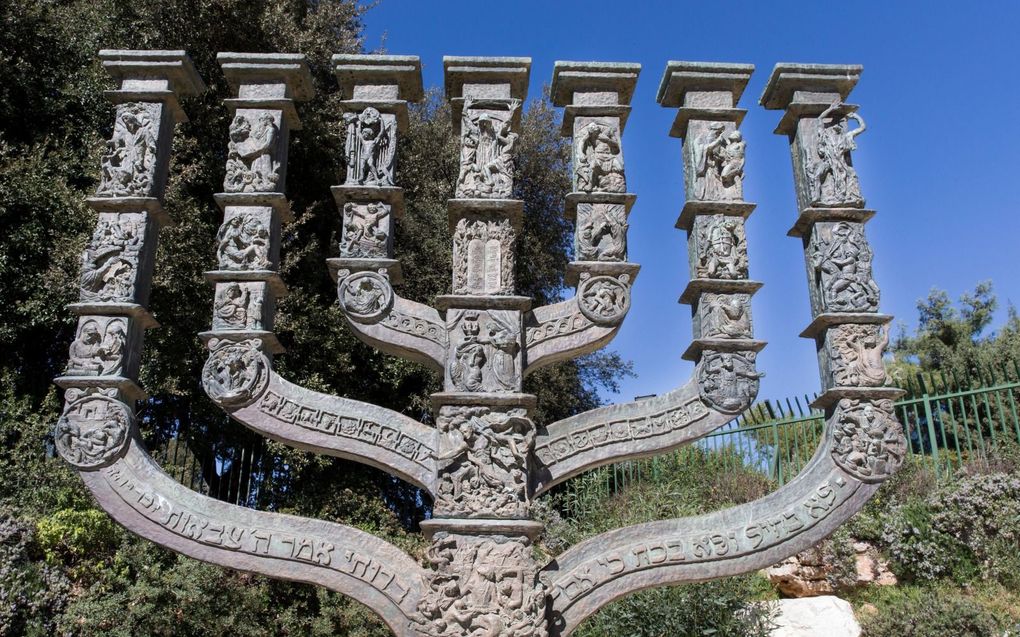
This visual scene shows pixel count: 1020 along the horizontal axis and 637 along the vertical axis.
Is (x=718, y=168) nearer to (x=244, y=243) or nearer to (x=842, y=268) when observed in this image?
(x=842, y=268)

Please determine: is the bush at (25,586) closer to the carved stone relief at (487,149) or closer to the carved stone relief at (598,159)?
the carved stone relief at (487,149)

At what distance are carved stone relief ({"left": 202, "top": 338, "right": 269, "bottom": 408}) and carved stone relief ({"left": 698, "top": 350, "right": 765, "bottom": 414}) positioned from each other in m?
2.38

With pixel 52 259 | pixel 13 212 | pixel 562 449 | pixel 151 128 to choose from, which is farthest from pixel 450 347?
pixel 13 212

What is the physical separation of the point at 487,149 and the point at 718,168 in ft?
4.50

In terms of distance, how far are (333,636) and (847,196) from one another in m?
5.77

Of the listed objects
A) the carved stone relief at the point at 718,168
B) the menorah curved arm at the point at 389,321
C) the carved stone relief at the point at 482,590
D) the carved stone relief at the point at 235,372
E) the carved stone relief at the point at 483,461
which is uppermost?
the carved stone relief at the point at 718,168

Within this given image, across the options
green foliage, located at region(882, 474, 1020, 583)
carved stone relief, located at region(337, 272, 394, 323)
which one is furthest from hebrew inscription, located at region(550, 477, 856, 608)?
green foliage, located at region(882, 474, 1020, 583)

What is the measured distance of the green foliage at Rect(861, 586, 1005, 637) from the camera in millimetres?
5488

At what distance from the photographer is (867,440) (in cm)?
417

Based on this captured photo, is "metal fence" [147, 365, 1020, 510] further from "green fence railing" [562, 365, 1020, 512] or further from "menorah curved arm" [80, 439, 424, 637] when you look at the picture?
"menorah curved arm" [80, 439, 424, 637]

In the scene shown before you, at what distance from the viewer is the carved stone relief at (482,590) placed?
374 centimetres

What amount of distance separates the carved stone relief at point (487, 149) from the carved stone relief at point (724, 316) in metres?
1.29

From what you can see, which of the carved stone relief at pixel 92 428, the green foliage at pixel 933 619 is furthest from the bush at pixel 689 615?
the carved stone relief at pixel 92 428

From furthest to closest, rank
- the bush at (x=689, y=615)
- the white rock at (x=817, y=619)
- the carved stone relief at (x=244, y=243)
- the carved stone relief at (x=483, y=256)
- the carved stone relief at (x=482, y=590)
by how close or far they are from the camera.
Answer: the white rock at (x=817, y=619), the bush at (x=689, y=615), the carved stone relief at (x=244, y=243), the carved stone relief at (x=483, y=256), the carved stone relief at (x=482, y=590)
